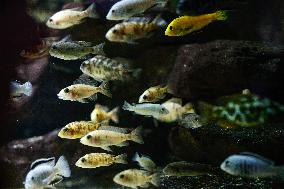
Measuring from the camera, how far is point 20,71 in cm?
721

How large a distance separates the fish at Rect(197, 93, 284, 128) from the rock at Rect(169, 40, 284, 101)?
0.75 meters

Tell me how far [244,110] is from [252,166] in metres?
0.85

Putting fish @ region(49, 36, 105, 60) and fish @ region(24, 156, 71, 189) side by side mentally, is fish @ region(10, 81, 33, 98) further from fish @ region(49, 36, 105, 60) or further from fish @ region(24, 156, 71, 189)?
fish @ region(24, 156, 71, 189)

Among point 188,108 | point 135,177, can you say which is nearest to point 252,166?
point 135,177

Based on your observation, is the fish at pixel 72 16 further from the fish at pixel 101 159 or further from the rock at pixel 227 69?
the fish at pixel 101 159

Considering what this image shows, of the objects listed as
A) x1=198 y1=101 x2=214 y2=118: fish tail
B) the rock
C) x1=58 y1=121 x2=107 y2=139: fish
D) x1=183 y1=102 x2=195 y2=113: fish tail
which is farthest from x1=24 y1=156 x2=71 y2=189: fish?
the rock

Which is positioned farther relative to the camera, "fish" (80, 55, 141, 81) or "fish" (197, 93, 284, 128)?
"fish" (80, 55, 141, 81)

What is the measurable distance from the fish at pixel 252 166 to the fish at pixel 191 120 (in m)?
1.16

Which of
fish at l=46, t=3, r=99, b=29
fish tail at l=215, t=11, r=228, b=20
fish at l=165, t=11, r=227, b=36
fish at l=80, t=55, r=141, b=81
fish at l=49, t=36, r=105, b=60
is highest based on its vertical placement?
fish tail at l=215, t=11, r=228, b=20

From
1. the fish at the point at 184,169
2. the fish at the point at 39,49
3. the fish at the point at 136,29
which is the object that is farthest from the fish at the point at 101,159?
the fish at the point at 39,49

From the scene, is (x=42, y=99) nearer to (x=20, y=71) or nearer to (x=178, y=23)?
(x=20, y=71)

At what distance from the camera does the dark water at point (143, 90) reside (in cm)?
555

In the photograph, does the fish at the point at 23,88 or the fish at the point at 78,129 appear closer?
the fish at the point at 78,129

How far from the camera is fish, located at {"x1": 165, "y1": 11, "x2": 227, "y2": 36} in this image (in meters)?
3.99
